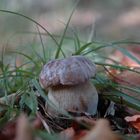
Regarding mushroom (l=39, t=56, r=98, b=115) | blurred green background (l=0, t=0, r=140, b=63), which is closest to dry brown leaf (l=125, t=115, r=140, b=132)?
mushroom (l=39, t=56, r=98, b=115)

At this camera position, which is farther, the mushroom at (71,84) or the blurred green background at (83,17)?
the blurred green background at (83,17)

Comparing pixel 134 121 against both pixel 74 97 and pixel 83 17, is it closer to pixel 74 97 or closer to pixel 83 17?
pixel 74 97

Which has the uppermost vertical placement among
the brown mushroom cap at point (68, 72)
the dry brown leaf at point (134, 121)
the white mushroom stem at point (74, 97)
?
the brown mushroom cap at point (68, 72)

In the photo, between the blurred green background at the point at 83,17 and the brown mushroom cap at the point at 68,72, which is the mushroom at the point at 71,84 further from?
the blurred green background at the point at 83,17

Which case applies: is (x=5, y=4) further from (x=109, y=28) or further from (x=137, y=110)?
(x=137, y=110)

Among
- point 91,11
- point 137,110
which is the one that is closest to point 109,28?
point 91,11

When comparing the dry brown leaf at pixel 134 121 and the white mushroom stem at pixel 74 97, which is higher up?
the white mushroom stem at pixel 74 97

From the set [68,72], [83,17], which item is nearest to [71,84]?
[68,72]

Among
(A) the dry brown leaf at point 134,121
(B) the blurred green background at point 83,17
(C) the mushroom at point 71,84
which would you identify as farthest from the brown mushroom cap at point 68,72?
(B) the blurred green background at point 83,17
